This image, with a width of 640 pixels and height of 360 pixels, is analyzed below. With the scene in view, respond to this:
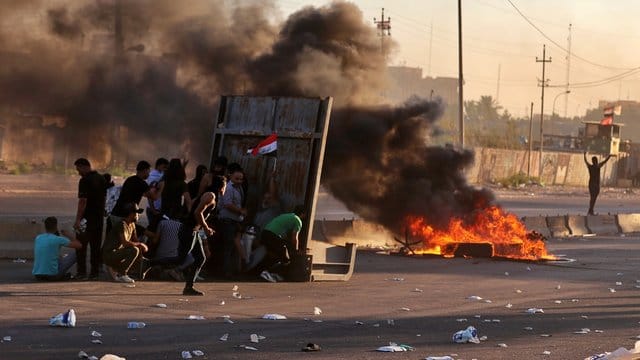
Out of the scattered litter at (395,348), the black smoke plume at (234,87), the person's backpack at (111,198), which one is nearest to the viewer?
the scattered litter at (395,348)

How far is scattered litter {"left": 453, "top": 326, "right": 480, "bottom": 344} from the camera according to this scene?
37.7 ft

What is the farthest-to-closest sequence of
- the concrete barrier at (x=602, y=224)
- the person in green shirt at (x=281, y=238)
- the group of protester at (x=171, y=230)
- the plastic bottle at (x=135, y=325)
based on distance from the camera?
the concrete barrier at (x=602, y=224)
the person in green shirt at (x=281, y=238)
the group of protester at (x=171, y=230)
the plastic bottle at (x=135, y=325)

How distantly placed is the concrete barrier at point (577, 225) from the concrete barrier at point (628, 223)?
2.11 metres

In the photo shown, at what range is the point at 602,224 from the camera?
32500mm

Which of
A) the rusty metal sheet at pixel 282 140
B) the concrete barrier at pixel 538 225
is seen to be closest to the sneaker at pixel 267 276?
the rusty metal sheet at pixel 282 140

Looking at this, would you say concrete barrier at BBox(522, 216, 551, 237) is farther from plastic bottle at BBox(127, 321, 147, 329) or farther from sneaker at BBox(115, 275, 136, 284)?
plastic bottle at BBox(127, 321, 147, 329)

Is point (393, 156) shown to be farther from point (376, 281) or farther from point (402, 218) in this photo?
point (376, 281)

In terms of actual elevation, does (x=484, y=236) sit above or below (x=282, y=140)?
below

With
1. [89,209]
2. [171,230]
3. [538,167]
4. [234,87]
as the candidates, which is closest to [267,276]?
[171,230]

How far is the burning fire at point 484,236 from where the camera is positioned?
22.6m

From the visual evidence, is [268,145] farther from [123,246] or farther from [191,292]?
[191,292]

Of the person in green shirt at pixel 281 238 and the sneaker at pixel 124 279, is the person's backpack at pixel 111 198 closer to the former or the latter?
the sneaker at pixel 124 279

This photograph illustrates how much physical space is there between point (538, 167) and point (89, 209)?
226ft

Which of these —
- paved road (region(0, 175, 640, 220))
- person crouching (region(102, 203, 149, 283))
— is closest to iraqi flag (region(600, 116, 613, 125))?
paved road (region(0, 175, 640, 220))
